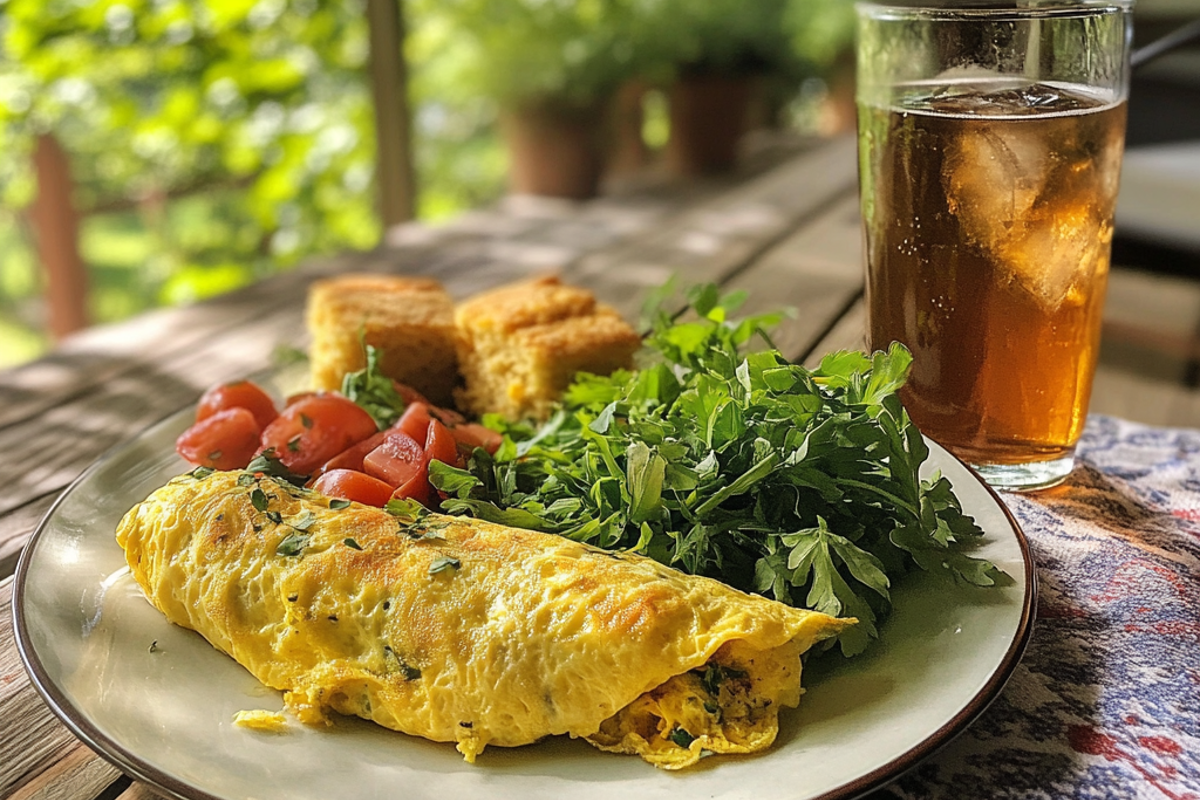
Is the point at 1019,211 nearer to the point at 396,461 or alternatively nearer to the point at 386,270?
the point at 396,461

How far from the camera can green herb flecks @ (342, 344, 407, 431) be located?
5.49 ft

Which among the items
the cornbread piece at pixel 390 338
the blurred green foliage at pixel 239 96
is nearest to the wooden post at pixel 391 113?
the blurred green foliage at pixel 239 96

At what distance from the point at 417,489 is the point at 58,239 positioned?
3325 mm

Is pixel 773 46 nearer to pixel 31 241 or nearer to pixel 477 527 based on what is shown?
pixel 31 241

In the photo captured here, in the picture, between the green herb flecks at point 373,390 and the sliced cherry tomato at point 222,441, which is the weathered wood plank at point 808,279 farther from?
the sliced cherry tomato at point 222,441

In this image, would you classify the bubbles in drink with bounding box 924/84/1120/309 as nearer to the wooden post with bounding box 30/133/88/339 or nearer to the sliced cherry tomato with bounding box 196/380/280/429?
the sliced cherry tomato with bounding box 196/380/280/429

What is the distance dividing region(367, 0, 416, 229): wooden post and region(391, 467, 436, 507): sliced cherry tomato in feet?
9.73

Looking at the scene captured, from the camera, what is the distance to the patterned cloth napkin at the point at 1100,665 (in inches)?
37.9

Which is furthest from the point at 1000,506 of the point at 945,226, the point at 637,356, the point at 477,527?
the point at 637,356

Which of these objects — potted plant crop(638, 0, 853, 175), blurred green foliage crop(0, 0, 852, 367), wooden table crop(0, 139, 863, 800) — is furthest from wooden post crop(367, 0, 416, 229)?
potted plant crop(638, 0, 853, 175)

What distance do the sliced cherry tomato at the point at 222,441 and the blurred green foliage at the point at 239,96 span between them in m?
2.67

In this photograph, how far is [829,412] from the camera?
1.20 m

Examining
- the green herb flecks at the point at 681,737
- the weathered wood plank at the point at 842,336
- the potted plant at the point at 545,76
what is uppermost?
the potted plant at the point at 545,76

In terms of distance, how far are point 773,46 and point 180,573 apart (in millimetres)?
4391
